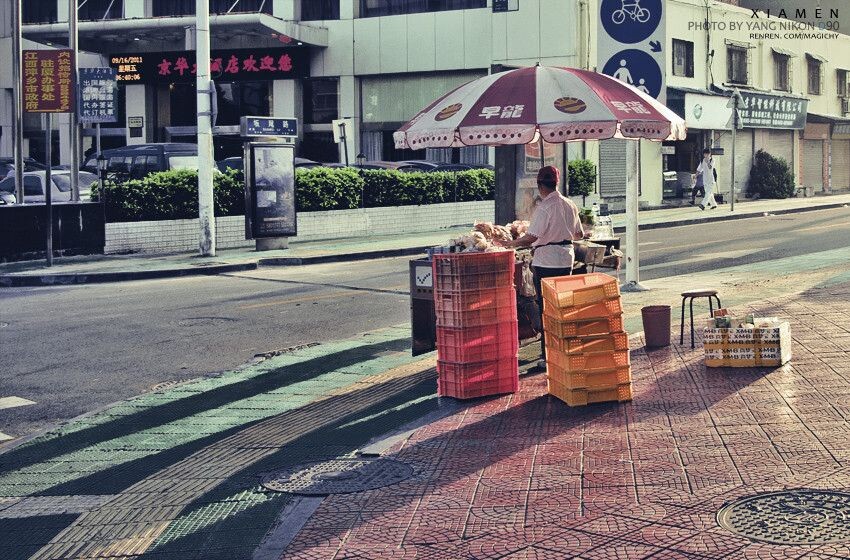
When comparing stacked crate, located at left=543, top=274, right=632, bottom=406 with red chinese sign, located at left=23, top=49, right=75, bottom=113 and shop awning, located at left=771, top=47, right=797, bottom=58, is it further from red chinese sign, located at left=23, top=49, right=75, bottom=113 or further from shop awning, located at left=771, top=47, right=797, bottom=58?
shop awning, located at left=771, top=47, right=797, bottom=58

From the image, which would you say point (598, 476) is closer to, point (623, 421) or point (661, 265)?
point (623, 421)

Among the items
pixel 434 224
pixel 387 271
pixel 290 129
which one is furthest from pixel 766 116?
pixel 387 271

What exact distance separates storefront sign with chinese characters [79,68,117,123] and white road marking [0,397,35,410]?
15.7m

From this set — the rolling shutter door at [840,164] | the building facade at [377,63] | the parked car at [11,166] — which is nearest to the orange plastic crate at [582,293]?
the parked car at [11,166]

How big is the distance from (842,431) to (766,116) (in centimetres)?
4186

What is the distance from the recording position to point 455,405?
366 inches

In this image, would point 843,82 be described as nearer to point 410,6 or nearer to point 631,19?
point 410,6

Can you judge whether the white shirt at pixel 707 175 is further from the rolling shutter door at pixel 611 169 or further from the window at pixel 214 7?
the window at pixel 214 7

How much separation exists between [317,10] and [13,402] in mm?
35818

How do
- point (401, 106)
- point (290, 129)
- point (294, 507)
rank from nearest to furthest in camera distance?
point (294, 507)
point (290, 129)
point (401, 106)

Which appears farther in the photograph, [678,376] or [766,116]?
[766,116]

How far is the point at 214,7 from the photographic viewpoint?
45.5m

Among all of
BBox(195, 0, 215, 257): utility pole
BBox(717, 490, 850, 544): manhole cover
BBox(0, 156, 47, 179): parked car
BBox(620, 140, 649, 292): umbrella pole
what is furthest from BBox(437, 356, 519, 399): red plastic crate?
BBox(0, 156, 47, 179): parked car

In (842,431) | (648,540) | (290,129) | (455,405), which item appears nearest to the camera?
(648,540)
